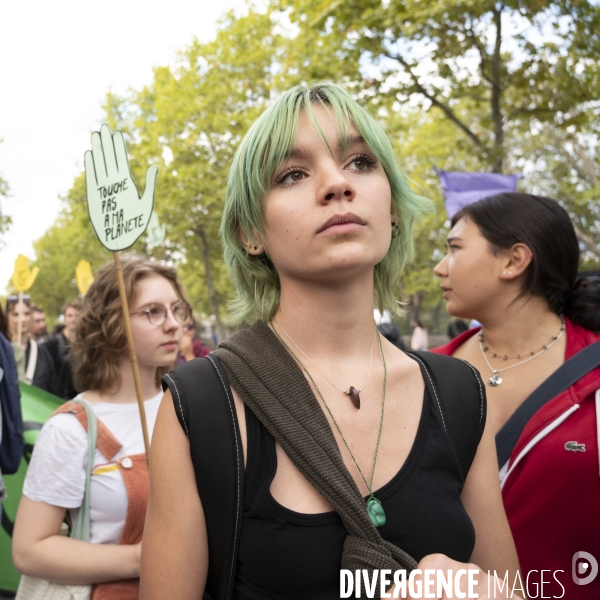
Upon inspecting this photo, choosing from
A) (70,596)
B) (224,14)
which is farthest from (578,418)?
(224,14)

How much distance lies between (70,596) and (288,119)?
179 cm

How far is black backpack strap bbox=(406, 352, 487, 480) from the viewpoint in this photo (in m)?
1.67

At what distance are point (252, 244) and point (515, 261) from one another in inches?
67.6

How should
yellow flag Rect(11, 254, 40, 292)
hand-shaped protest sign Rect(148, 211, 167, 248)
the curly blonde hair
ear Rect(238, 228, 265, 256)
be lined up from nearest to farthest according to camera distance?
ear Rect(238, 228, 265, 256)
the curly blonde hair
hand-shaped protest sign Rect(148, 211, 167, 248)
yellow flag Rect(11, 254, 40, 292)

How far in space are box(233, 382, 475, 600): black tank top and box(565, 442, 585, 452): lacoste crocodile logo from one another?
910 mm

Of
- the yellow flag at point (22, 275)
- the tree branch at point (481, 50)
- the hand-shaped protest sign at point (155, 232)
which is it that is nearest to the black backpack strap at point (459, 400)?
the hand-shaped protest sign at point (155, 232)

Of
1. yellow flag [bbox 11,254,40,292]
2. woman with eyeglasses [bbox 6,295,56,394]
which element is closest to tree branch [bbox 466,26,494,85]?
yellow flag [bbox 11,254,40,292]

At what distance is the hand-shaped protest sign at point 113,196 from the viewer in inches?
102

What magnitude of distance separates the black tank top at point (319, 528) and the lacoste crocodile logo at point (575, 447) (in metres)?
0.91

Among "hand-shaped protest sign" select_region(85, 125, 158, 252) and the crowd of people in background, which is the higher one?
"hand-shaped protest sign" select_region(85, 125, 158, 252)

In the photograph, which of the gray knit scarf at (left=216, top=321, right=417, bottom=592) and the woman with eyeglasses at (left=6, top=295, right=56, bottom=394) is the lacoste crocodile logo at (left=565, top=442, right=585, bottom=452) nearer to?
the gray knit scarf at (left=216, top=321, right=417, bottom=592)

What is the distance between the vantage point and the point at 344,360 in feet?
5.64

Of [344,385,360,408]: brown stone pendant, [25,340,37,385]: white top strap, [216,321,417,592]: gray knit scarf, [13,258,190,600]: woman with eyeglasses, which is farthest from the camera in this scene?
[25,340,37,385]: white top strap

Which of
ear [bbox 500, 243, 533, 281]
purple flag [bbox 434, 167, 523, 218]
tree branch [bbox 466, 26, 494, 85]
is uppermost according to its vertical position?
tree branch [bbox 466, 26, 494, 85]
